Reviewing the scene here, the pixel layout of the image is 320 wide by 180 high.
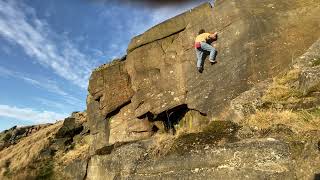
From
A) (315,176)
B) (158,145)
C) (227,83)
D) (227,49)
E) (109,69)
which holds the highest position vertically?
(109,69)

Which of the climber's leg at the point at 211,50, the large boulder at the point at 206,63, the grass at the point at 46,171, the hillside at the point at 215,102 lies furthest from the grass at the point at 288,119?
the grass at the point at 46,171

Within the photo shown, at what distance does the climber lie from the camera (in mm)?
15664

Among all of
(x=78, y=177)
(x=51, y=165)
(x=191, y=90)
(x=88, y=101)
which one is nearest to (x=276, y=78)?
(x=191, y=90)

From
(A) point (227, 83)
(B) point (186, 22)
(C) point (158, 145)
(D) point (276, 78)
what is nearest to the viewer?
(C) point (158, 145)

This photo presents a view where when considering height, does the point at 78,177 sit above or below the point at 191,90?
below

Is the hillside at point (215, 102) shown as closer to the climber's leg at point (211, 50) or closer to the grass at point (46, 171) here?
the grass at point (46, 171)

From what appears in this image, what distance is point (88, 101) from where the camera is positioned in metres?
23.1

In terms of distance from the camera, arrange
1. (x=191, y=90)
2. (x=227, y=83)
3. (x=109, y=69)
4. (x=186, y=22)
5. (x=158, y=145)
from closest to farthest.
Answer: (x=158, y=145) < (x=227, y=83) < (x=191, y=90) < (x=186, y=22) < (x=109, y=69)

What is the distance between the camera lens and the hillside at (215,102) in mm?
10172

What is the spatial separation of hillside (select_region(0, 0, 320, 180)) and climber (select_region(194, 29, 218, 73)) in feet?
0.85

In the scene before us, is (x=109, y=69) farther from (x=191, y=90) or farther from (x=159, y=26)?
(x=191, y=90)

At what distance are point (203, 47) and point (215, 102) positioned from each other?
2.12 m

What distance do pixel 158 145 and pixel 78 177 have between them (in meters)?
5.99

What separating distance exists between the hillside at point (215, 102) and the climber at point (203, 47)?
0.85 ft
